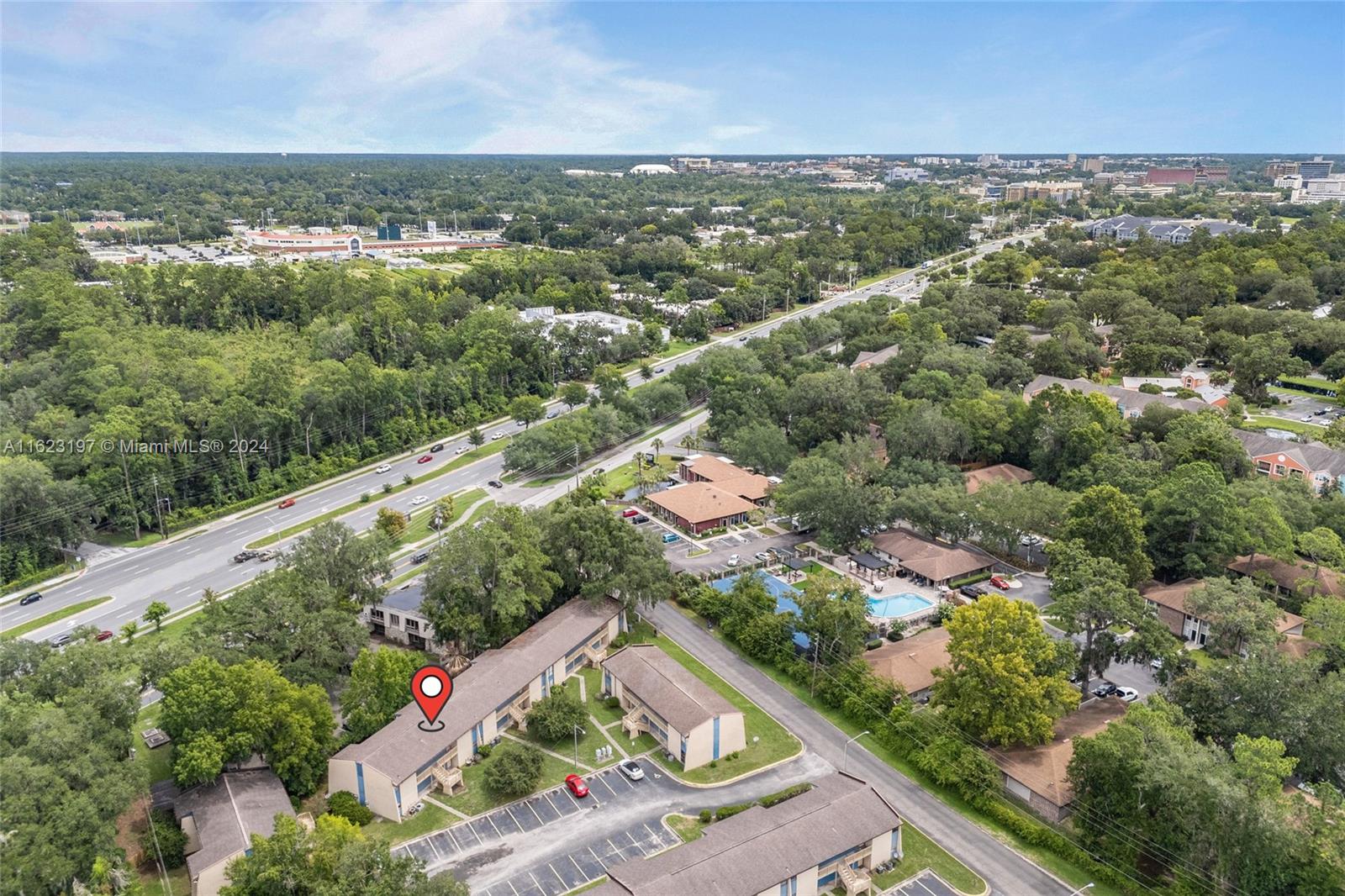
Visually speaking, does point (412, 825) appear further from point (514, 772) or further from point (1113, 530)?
point (1113, 530)

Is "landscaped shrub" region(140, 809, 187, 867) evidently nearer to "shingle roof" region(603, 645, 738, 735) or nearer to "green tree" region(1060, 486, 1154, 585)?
"shingle roof" region(603, 645, 738, 735)

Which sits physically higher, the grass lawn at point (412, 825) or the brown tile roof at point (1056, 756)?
the brown tile roof at point (1056, 756)

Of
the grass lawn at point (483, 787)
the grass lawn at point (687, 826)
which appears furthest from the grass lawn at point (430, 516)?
the grass lawn at point (687, 826)

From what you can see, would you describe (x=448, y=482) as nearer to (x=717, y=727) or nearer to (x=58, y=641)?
(x=58, y=641)

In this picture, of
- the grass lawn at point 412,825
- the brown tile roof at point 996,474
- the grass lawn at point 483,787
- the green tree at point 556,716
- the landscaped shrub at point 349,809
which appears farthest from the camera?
the brown tile roof at point 996,474

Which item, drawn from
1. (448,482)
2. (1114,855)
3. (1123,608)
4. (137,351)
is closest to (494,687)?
(1114,855)

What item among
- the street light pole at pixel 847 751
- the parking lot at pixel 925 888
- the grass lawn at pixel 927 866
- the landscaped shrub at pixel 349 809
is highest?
the landscaped shrub at pixel 349 809

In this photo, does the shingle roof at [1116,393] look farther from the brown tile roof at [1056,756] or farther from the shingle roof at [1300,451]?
the brown tile roof at [1056,756]
